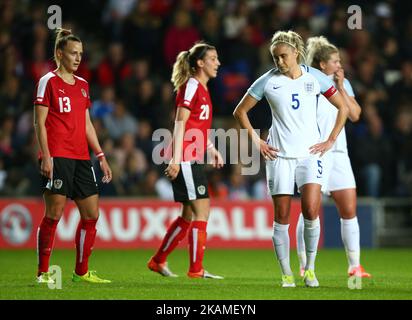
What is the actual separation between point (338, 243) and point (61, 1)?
268 inches

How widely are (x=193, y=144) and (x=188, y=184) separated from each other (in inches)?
15.3

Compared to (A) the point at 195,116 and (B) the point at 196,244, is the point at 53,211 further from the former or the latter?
(A) the point at 195,116

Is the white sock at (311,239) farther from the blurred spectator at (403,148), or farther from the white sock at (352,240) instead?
the blurred spectator at (403,148)

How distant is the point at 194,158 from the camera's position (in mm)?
9758

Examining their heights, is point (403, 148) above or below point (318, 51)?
below

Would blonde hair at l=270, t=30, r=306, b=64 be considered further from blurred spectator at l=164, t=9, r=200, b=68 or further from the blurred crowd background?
blurred spectator at l=164, t=9, r=200, b=68

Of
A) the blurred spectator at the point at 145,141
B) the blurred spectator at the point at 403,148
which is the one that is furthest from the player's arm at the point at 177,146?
the blurred spectator at the point at 403,148

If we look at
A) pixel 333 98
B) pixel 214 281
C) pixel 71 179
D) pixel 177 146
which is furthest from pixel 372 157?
pixel 71 179

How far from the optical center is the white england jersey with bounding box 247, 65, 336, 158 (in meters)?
8.47

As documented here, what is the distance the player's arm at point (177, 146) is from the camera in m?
9.52

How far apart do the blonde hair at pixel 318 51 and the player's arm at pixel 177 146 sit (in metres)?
1.36

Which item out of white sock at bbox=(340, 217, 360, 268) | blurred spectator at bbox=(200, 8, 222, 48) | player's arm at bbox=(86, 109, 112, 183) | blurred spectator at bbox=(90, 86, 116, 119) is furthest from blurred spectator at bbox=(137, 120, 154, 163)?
player's arm at bbox=(86, 109, 112, 183)

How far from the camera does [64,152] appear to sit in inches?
347
